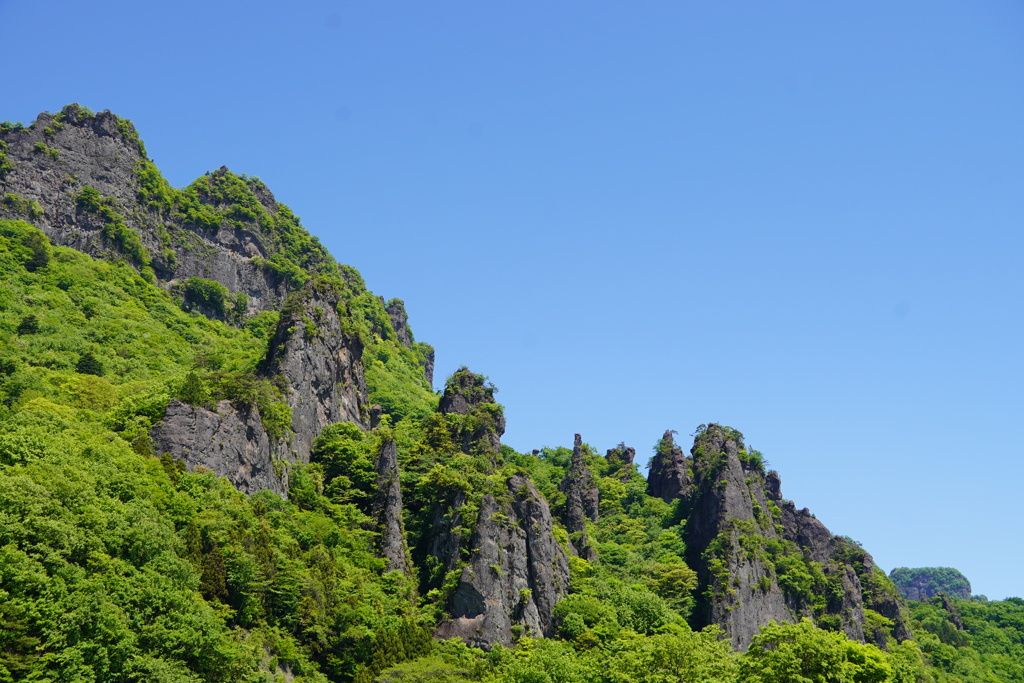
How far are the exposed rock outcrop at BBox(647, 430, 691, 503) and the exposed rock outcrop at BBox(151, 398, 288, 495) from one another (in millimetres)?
53518

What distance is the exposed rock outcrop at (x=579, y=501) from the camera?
90231mm

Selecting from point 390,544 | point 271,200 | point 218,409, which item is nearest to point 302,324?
point 218,409

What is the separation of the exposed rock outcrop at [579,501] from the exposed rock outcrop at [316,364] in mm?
23462

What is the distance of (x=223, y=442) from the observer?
229ft

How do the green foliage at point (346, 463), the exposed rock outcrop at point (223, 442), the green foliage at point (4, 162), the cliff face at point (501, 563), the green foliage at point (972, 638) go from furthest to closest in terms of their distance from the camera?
the green foliage at point (4, 162) < the green foliage at point (972, 638) < the green foliage at point (346, 463) < the cliff face at point (501, 563) < the exposed rock outcrop at point (223, 442)

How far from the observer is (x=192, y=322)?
4569 inches

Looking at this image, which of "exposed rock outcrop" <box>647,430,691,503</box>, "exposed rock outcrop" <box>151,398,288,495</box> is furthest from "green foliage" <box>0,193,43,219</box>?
"exposed rock outcrop" <box>647,430,691,503</box>

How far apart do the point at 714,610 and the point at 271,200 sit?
10672 cm

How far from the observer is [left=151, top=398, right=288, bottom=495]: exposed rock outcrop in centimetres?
6656

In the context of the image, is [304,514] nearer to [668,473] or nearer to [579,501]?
[579,501]

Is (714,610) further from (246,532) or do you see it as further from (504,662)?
(246,532)

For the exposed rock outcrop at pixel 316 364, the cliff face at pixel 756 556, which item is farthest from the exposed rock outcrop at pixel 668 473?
the exposed rock outcrop at pixel 316 364

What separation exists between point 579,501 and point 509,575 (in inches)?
975

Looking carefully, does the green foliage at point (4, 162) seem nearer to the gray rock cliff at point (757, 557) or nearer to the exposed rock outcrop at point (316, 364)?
the exposed rock outcrop at point (316, 364)
